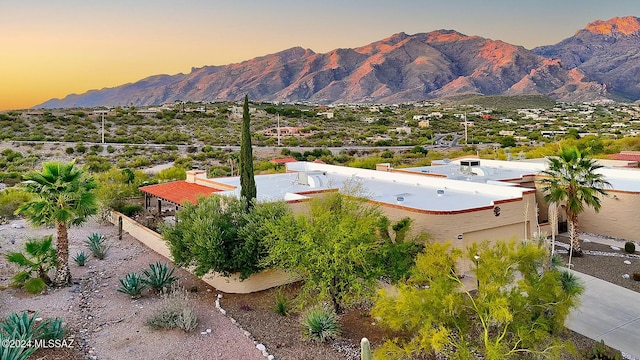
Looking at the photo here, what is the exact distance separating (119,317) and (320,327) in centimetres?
592

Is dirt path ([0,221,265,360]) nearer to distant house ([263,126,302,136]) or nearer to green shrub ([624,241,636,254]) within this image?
green shrub ([624,241,636,254])

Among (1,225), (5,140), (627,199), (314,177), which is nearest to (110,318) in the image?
(314,177)

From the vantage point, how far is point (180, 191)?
24703 mm

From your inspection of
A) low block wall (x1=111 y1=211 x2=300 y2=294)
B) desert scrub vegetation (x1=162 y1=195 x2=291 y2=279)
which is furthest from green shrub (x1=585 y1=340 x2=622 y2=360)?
desert scrub vegetation (x1=162 y1=195 x2=291 y2=279)

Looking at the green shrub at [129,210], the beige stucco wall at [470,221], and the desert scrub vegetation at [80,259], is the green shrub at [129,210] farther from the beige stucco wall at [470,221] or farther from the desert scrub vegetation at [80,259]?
the beige stucco wall at [470,221]

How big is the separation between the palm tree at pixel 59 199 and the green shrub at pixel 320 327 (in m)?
8.61

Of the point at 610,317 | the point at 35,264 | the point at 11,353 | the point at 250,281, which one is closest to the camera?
the point at 11,353

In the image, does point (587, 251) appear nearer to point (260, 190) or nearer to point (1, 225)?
point (260, 190)

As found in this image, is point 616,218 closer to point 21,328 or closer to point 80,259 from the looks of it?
point 80,259

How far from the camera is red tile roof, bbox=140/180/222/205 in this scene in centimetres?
2288

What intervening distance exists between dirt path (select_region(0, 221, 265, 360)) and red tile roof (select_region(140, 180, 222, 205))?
4.27 m

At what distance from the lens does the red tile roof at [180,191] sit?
75.1ft

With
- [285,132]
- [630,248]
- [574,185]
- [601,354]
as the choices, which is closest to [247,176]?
[601,354]

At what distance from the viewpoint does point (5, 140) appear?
2391 inches
